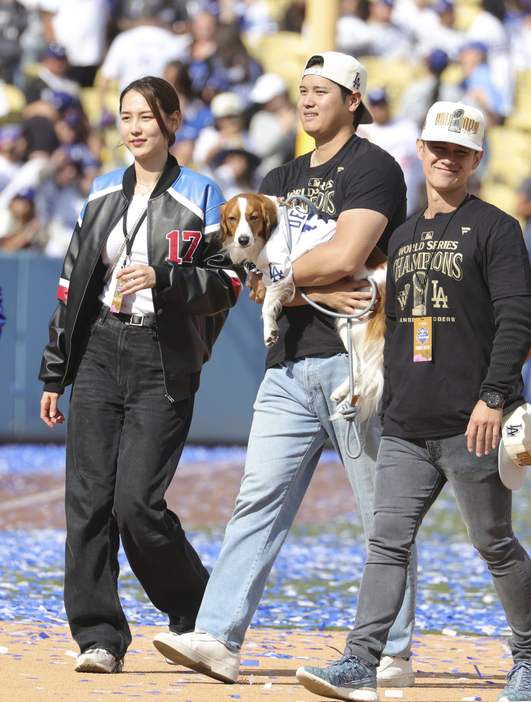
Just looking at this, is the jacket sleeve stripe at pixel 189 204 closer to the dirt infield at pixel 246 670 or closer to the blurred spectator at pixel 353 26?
the dirt infield at pixel 246 670

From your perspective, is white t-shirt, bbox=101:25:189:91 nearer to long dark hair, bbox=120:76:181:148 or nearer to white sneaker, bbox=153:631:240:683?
long dark hair, bbox=120:76:181:148

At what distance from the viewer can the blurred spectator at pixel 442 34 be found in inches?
672

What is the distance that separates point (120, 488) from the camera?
4.13 metres

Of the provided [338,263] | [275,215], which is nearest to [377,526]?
[338,263]

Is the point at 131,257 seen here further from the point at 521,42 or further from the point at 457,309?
the point at 521,42

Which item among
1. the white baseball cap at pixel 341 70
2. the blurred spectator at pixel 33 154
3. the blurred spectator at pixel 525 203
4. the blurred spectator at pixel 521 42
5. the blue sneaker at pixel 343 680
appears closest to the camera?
the blue sneaker at pixel 343 680

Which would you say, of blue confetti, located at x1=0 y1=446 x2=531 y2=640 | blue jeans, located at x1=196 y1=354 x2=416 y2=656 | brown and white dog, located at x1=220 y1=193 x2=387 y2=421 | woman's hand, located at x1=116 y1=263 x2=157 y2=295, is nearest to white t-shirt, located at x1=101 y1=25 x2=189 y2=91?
blue confetti, located at x1=0 y1=446 x2=531 y2=640

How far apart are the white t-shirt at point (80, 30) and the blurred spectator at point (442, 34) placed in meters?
5.04

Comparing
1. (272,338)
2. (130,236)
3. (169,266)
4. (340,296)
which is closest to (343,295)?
(340,296)

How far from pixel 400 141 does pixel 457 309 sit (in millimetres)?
11280

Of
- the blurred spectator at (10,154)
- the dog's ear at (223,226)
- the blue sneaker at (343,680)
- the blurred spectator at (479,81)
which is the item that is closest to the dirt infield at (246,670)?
the blue sneaker at (343,680)

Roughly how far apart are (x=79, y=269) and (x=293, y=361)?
941 millimetres

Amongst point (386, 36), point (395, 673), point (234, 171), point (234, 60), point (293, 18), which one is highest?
point (293, 18)

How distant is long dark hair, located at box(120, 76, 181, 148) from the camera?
14.0ft
